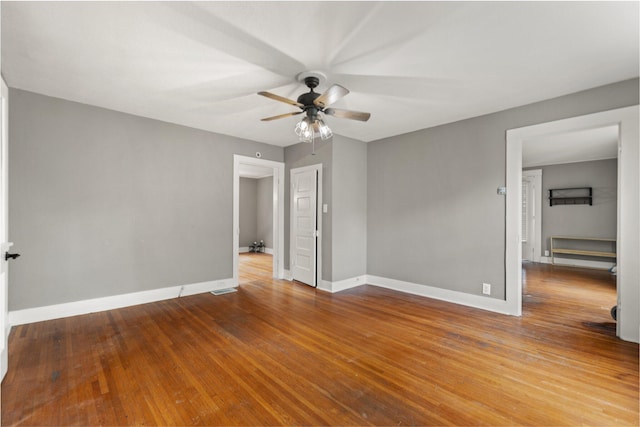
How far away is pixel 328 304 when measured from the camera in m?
4.12

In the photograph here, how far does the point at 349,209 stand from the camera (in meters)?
5.08

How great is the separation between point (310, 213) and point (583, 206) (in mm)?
6776

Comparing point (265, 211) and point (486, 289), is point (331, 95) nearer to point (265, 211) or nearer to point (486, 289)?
point (486, 289)

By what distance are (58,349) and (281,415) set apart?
2315mm

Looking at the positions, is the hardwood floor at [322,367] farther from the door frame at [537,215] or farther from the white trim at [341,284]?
the door frame at [537,215]

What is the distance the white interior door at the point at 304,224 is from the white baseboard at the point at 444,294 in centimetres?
Answer: 112

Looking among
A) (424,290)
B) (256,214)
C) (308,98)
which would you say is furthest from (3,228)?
(256,214)

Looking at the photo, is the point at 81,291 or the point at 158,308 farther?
the point at 158,308

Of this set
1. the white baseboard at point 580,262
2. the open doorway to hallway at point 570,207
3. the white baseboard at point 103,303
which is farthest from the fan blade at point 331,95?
the white baseboard at point 580,262

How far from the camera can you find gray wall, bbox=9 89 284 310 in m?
3.30

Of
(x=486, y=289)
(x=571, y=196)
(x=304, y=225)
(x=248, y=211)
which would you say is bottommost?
(x=486, y=289)

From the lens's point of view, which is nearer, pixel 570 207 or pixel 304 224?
pixel 304 224

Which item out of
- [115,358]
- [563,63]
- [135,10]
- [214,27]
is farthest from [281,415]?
[563,63]

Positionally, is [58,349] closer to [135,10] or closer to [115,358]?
[115,358]
